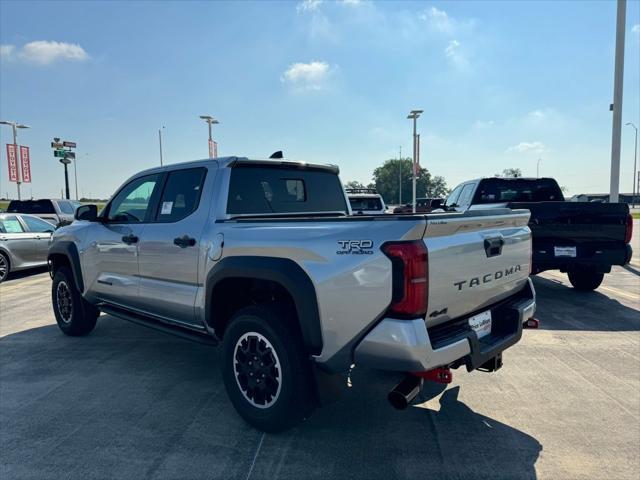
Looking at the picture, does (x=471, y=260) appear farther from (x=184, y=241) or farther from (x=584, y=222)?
(x=584, y=222)

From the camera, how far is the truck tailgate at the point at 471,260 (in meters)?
2.53

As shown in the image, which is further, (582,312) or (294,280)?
(582,312)

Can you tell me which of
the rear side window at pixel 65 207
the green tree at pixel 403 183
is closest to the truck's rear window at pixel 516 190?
the rear side window at pixel 65 207

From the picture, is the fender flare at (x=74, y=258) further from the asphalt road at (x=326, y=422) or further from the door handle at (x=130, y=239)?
the door handle at (x=130, y=239)

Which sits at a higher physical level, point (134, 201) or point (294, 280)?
point (134, 201)

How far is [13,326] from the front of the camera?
20.1 ft

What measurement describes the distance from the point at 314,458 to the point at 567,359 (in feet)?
10.2

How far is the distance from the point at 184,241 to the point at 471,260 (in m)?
2.26

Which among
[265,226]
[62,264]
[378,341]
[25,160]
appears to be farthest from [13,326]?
[25,160]

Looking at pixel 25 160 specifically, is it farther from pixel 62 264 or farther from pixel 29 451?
pixel 29 451

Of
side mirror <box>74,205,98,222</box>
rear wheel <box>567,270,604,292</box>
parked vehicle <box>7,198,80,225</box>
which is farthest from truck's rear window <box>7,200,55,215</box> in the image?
rear wheel <box>567,270,604,292</box>

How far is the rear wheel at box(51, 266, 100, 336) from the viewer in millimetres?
5496

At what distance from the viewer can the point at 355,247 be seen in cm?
256

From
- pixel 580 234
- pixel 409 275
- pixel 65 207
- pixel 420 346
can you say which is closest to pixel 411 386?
pixel 420 346
